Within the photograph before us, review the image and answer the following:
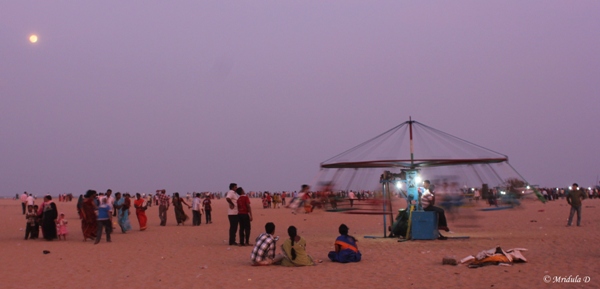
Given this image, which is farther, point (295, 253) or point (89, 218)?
point (89, 218)

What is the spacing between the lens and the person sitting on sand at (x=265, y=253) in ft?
39.3

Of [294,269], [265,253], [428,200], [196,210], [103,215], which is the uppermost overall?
[428,200]

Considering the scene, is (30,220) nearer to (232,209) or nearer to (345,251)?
(232,209)

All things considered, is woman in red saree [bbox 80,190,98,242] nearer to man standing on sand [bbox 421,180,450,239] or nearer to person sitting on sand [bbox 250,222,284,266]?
person sitting on sand [bbox 250,222,284,266]

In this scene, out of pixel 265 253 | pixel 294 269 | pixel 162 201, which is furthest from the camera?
pixel 162 201

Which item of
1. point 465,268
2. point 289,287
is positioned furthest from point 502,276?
point 289,287

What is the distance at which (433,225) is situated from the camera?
16.0m

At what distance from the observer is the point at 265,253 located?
39.7 ft

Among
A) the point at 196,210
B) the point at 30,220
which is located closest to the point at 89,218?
the point at 30,220

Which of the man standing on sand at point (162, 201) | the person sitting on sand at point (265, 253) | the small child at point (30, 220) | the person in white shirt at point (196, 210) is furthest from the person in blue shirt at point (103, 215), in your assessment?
the person in white shirt at point (196, 210)

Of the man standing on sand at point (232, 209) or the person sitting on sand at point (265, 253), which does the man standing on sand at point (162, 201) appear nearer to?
the man standing on sand at point (232, 209)

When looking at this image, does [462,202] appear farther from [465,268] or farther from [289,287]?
[289,287]

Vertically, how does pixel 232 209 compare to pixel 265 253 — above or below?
above

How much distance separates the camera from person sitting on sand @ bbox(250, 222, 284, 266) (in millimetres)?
11992
